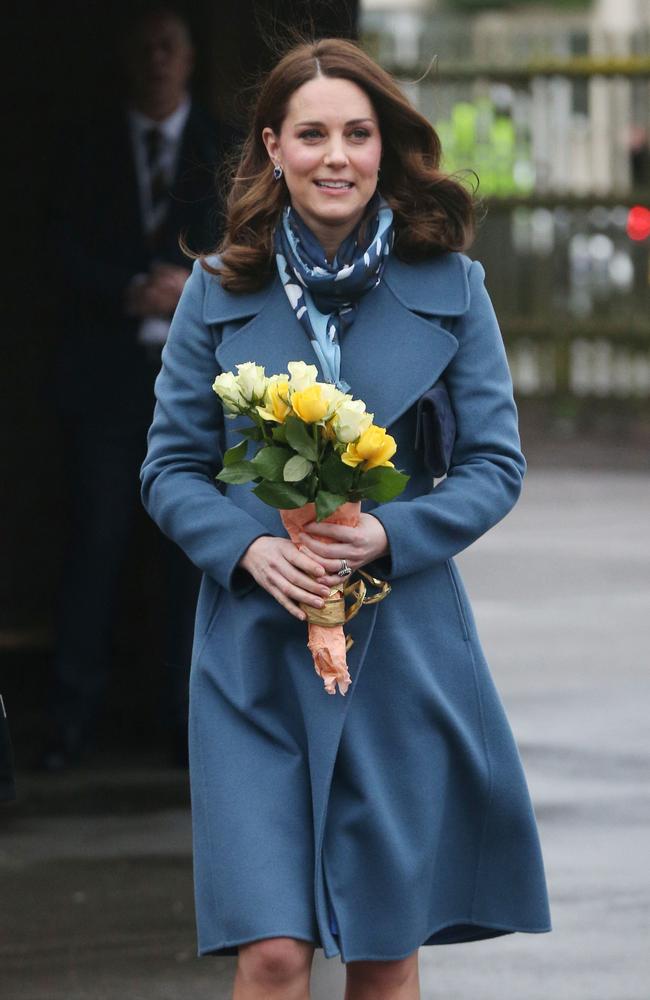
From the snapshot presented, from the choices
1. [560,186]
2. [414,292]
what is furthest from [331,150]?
[560,186]

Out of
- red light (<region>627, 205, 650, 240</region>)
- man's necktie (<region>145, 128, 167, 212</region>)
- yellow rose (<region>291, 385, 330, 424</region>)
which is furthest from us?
red light (<region>627, 205, 650, 240</region>)

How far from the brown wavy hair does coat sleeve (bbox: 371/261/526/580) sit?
0.38ft

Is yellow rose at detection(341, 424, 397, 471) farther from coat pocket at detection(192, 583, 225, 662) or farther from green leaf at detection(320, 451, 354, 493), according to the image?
coat pocket at detection(192, 583, 225, 662)

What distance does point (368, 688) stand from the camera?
3.38m

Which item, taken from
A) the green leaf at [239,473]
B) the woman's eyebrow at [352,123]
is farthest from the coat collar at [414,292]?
the green leaf at [239,473]

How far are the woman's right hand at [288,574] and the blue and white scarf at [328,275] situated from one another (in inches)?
11.6

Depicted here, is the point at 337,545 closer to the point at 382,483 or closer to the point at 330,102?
the point at 382,483

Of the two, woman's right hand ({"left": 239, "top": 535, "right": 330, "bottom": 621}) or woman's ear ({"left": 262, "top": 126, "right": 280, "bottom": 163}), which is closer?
woman's right hand ({"left": 239, "top": 535, "right": 330, "bottom": 621})

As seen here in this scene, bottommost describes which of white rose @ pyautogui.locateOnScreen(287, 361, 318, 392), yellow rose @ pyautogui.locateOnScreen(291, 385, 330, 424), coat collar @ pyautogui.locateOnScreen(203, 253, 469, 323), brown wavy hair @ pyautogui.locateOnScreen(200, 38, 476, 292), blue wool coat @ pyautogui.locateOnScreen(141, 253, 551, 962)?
blue wool coat @ pyautogui.locateOnScreen(141, 253, 551, 962)

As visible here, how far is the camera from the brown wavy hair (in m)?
3.42

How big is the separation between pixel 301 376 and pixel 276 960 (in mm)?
895

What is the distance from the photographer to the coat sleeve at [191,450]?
337cm

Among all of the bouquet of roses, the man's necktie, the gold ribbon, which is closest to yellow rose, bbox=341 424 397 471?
the bouquet of roses

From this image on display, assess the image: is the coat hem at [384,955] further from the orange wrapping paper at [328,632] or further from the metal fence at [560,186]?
the metal fence at [560,186]
